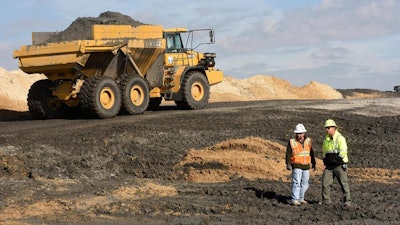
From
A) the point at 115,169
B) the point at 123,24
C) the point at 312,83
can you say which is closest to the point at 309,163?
the point at 115,169

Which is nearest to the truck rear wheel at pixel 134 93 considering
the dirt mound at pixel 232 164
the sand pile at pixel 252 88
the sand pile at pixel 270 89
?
the dirt mound at pixel 232 164

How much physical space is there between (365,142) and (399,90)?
120ft

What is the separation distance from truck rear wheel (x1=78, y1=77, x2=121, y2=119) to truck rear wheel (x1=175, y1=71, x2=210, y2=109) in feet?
9.93

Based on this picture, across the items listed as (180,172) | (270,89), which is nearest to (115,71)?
(180,172)

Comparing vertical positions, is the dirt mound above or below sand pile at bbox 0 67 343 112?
below

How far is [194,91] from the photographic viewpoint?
19812 millimetres

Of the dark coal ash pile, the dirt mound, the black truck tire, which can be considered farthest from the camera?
the black truck tire

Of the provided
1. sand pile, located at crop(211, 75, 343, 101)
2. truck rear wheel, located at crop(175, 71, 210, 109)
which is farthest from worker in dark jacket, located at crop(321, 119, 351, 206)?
sand pile, located at crop(211, 75, 343, 101)

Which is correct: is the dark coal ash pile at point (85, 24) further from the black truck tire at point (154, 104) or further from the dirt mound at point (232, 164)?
the dirt mound at point (232, 164)

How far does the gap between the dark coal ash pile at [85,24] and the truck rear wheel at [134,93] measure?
1.71m

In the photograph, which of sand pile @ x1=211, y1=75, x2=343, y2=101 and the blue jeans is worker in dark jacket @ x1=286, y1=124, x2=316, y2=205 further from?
sand pile @ x1=211, y1=75, x2=343, y2=101

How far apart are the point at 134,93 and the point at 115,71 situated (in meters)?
0.91

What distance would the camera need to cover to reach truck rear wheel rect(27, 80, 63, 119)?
17.4m

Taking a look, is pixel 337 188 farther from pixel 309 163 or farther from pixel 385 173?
pixel 385 173
